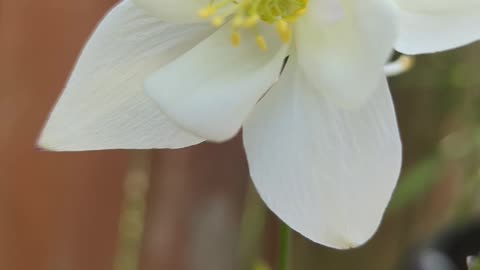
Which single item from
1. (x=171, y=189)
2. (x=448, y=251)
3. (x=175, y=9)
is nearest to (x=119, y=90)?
(x=175, y=9)

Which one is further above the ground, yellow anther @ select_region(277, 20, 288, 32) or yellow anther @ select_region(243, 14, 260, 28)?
yellow anther @ select_region(243, 14, 260, 28)

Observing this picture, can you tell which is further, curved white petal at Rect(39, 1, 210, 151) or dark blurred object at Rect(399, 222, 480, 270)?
dark blurred object at Rect(399, 222, 480, 270)

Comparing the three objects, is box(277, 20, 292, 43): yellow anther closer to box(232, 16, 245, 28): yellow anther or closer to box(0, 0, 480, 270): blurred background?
box(232, 16, 245, 28): yellow anther

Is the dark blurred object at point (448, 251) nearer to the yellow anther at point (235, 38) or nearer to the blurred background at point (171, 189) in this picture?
the blurred background at point (171, 189)

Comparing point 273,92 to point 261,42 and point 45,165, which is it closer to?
point 261,42

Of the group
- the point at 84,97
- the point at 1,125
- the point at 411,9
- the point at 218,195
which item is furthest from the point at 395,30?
the point at 218,195

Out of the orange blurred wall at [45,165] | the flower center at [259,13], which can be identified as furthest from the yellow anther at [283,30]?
the orange blurred wall at [45,165]

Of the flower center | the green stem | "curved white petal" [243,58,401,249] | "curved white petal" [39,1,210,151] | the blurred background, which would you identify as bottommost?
the blurred background

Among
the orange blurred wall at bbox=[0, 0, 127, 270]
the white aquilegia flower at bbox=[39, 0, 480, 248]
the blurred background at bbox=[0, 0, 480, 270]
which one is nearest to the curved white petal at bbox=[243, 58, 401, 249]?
the white aquilegia flower at bbox=[39, 0, 480, 248]
